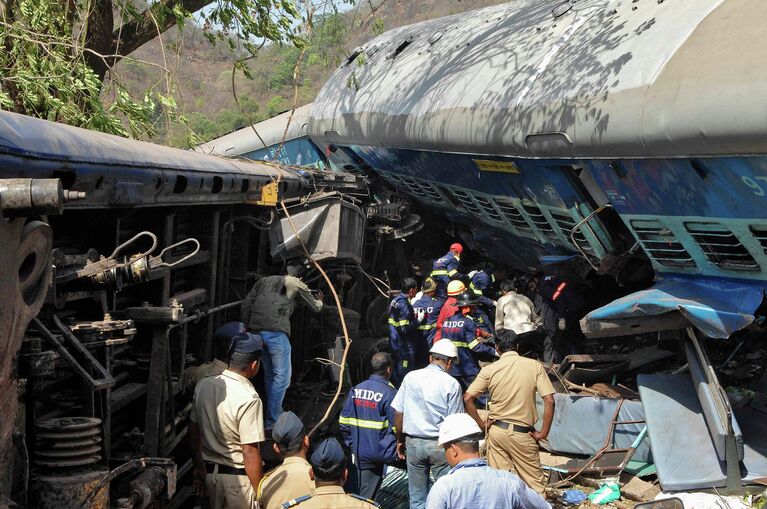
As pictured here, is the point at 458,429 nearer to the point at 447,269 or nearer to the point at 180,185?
the point at 180,185

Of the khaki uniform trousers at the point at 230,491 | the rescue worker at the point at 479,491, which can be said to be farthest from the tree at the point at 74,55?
the rescue worker at the point at 479,491

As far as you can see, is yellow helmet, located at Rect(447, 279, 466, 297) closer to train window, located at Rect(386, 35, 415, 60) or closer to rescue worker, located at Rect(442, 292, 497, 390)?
rescue worker, located at Rect(442, 292, 497, 390)

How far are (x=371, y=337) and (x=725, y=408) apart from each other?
7.41 meters

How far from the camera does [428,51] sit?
526 inches

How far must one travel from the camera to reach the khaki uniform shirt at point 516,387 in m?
7.20

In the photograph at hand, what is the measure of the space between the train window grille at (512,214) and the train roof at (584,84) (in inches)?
38.1

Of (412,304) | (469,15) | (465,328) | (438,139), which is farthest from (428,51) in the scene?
(465,328)

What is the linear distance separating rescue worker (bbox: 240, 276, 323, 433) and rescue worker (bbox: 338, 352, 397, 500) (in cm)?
165

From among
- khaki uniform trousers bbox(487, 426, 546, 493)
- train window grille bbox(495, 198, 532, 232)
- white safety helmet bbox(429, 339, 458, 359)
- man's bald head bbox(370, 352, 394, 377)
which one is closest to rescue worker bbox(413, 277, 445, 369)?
train window grille bbox(495, 198, 532, 232)

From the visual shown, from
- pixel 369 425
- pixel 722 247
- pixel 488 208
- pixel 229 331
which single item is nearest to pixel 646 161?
pixel 722 247

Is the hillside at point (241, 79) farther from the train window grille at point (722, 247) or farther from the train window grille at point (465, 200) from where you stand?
the train window grille at point (722, 247)

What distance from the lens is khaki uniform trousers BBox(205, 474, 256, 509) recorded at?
567 cm

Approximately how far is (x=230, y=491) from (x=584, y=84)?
14.8 ft

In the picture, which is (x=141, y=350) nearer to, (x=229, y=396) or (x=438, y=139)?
(x=229, y=396)
